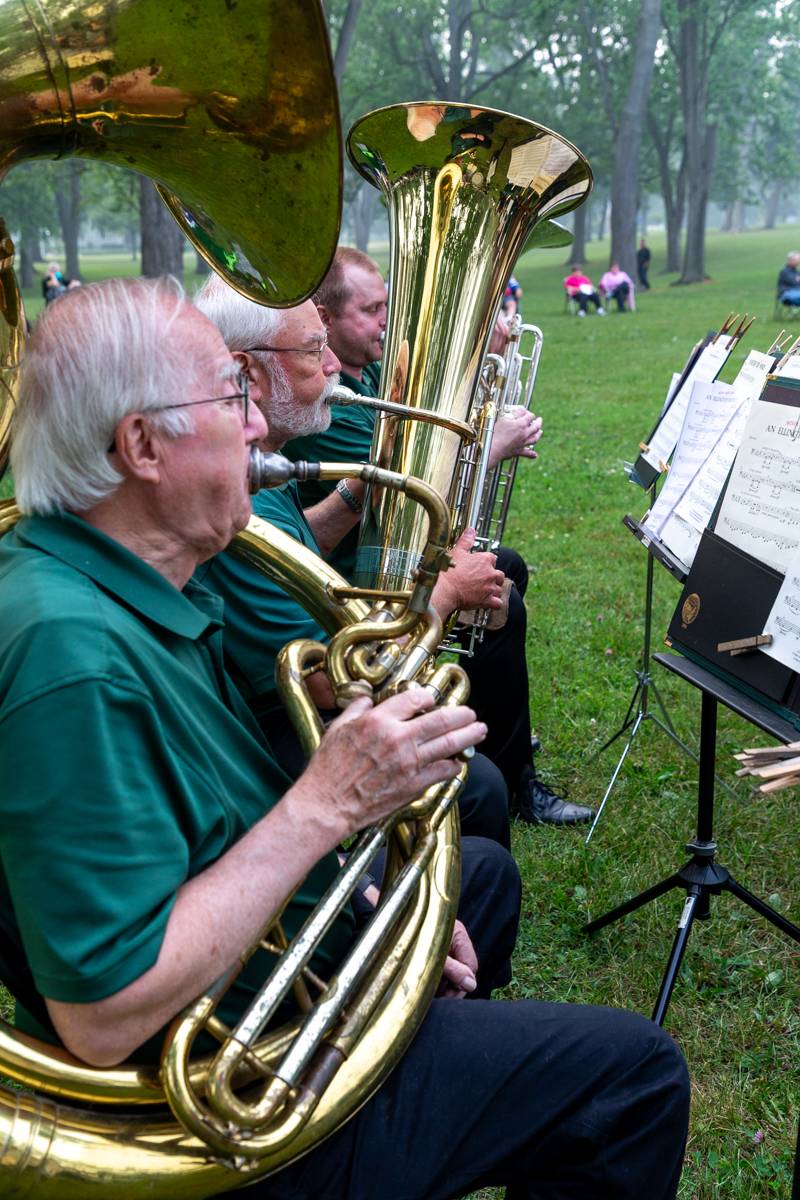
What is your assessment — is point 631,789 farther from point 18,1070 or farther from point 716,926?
point 18,1070

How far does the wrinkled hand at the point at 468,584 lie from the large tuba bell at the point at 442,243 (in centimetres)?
10

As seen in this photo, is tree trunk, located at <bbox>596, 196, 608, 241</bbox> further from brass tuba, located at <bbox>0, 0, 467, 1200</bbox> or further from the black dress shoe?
brass tuba, located at <bbox>0, 0, 467, 1200</bbox>

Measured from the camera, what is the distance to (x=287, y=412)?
2.39 metres

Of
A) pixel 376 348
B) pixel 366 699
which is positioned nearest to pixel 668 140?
pixel 376 348

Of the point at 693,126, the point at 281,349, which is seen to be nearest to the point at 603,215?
the point at 693,126

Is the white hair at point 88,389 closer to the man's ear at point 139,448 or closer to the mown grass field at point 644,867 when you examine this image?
the man's ear at point 139,448

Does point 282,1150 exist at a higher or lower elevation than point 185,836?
lower

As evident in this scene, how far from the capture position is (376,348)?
3529 millimetres

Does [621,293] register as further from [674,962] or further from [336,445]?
[674,962]

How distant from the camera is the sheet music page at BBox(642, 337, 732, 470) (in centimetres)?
296

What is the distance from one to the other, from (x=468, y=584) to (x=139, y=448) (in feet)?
4.44

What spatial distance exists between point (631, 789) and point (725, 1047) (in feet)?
3.88

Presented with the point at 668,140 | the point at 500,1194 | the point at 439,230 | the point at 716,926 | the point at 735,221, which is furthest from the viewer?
Result: the point at 735,221

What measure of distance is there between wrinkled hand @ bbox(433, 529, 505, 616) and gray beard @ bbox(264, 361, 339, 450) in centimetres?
48
